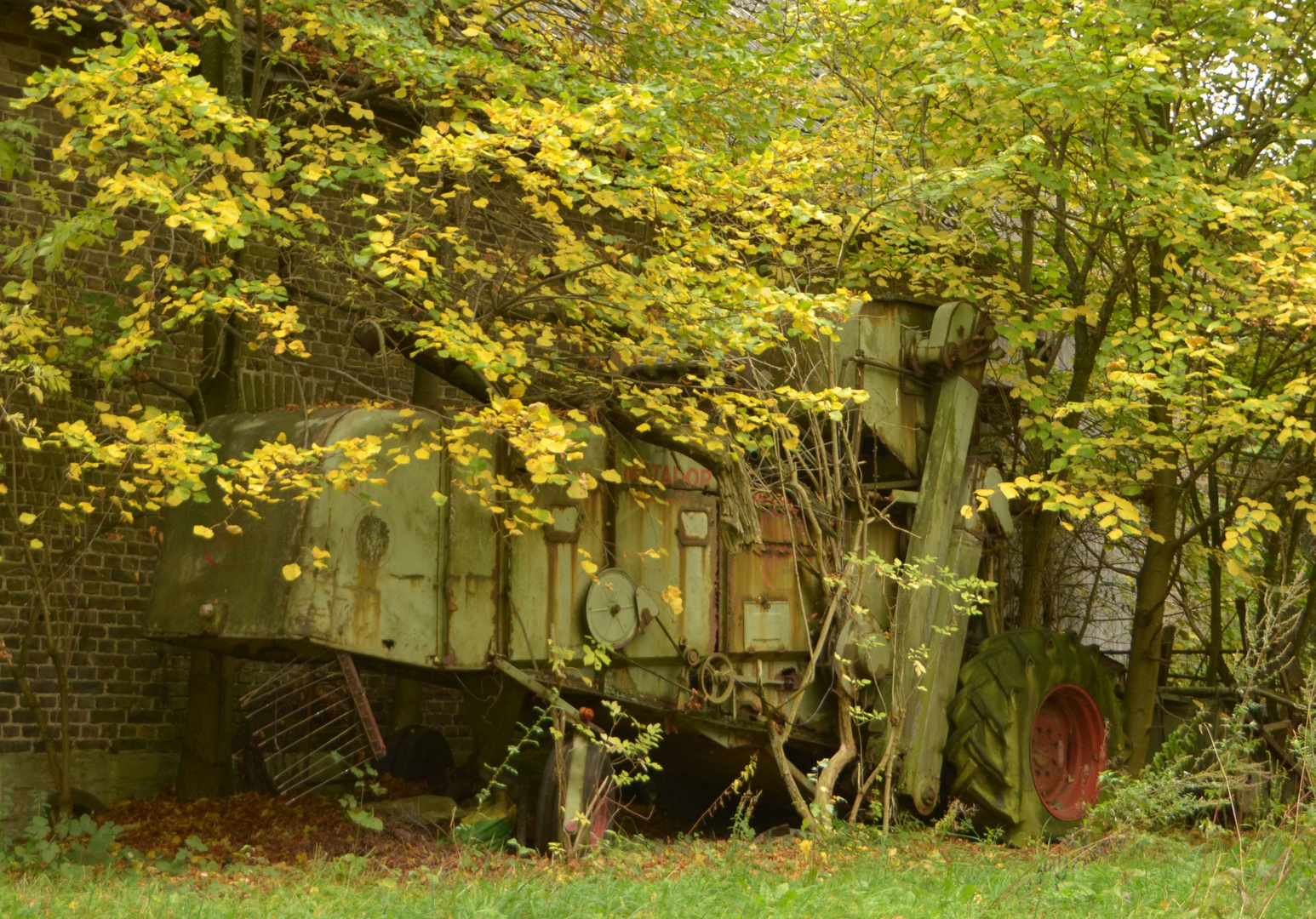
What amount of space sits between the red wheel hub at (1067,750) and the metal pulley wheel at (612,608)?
10.1 feet

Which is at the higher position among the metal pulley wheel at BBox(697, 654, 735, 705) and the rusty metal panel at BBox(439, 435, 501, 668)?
the rusty metal panel at BBox(439, 435, 501, 668)

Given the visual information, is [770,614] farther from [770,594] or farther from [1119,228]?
[1119,228]

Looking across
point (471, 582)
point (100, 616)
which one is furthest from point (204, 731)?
point (471, 582)

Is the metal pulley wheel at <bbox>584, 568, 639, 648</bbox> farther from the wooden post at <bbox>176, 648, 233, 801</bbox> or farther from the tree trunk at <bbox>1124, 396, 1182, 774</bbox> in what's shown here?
the tree trunk at <bbox>1124, 396, 1182, 774</bbox>

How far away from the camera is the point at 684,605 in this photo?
8047mm

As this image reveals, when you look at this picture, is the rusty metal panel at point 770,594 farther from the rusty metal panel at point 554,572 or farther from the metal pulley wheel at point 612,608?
the rusty metal panel at point 554,572

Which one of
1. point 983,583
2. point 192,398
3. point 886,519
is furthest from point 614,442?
point 192,398

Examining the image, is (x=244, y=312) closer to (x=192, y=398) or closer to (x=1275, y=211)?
(x=192, y=398)

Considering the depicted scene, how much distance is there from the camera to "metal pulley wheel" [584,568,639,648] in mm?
7480

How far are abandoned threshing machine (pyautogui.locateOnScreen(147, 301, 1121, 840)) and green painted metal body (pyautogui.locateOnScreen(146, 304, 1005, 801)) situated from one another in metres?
0.01

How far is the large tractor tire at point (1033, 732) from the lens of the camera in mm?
8594

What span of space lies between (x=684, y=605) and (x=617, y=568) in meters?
0.56

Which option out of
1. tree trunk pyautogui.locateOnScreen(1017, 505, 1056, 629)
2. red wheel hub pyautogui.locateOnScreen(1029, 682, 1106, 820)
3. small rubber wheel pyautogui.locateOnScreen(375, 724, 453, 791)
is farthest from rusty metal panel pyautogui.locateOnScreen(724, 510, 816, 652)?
small rubber wheel pyautogui.locateOnScreen(375, 724, 453, 791)

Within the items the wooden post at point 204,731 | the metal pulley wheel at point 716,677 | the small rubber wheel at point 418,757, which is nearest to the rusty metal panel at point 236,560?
the wooden post at point 204,731
